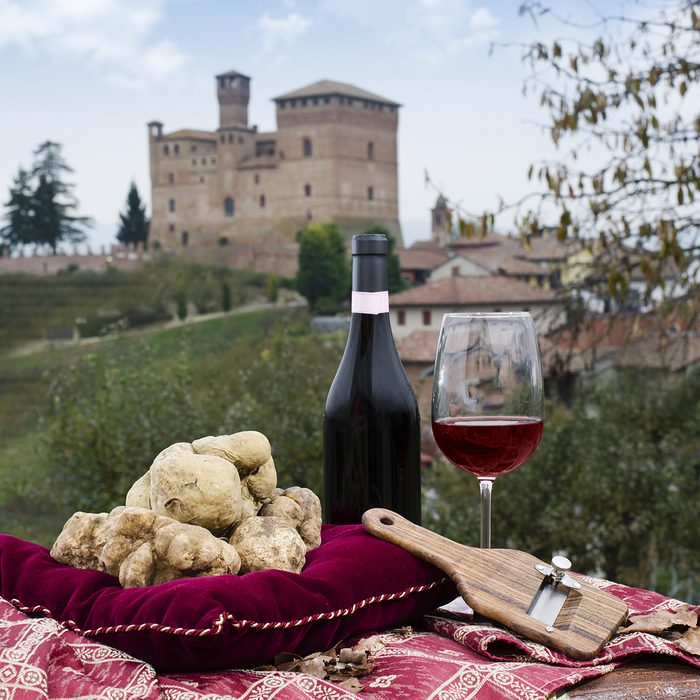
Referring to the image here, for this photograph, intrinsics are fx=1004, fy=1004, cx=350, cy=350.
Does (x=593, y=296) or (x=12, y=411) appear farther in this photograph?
(x=12, y=411)

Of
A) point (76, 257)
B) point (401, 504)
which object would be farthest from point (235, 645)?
point (76, 257)

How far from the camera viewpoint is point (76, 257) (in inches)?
1726

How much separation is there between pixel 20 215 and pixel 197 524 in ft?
145

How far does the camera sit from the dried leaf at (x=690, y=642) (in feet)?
3.24

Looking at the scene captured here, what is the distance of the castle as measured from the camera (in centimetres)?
4691

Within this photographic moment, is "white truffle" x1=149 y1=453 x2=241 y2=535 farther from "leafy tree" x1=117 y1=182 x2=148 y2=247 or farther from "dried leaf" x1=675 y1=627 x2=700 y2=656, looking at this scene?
"leafy tree" x1=117 y1=182 x2=148 y2=247

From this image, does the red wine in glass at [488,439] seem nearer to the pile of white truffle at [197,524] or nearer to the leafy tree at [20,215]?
the pile of white truffle at [197,524]

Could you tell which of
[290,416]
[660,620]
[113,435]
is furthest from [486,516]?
[290,416]

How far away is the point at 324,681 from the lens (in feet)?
2.79

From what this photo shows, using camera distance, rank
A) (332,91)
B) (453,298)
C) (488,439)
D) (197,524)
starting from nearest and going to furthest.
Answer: (197,524) < (488,439) < (453,298) < (332,91)

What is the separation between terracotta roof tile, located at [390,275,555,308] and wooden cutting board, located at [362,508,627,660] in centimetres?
2560

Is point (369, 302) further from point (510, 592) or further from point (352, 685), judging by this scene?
point (352, 685)

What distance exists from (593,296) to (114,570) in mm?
3699

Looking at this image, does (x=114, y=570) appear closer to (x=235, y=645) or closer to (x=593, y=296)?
(x=235, y=645)
